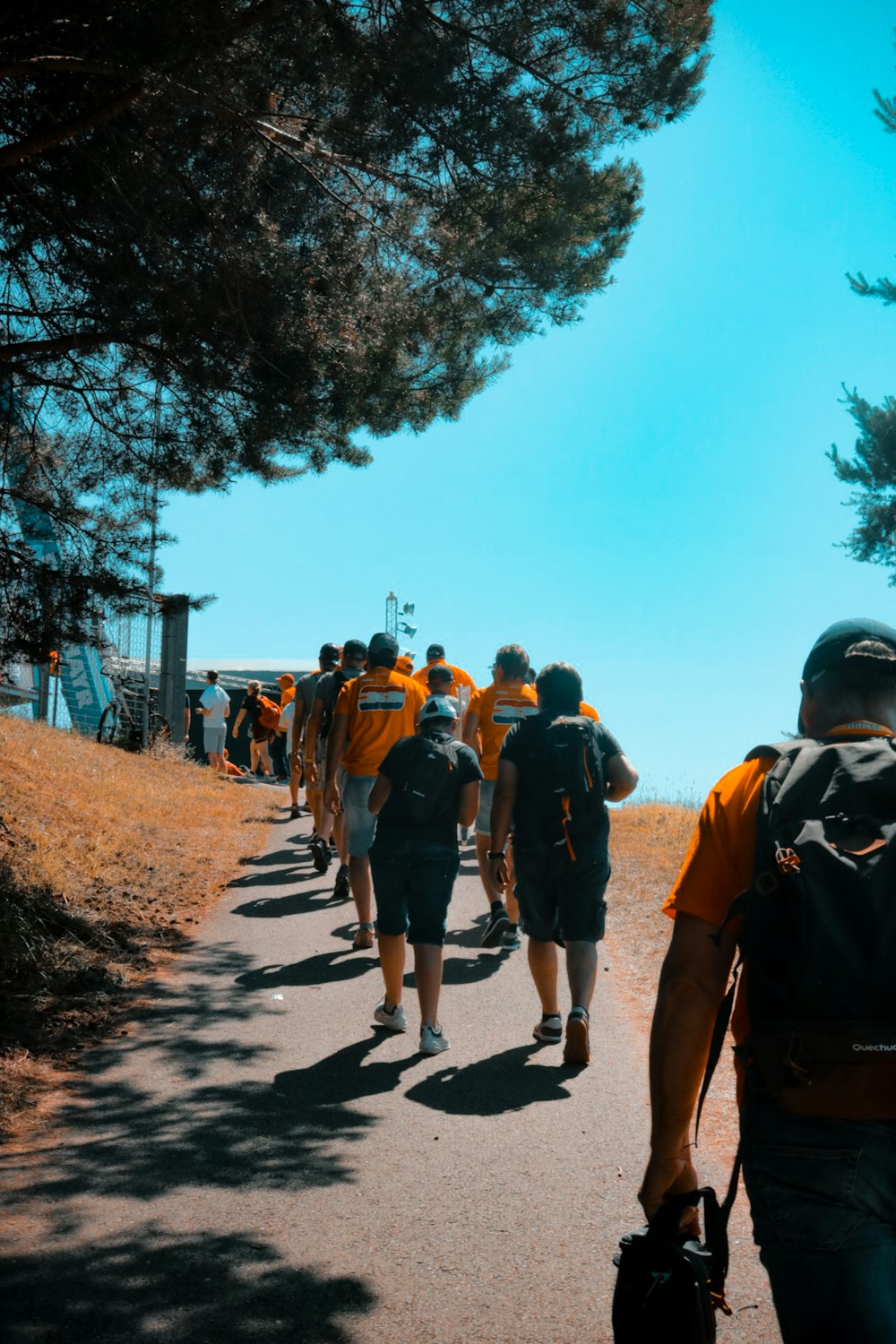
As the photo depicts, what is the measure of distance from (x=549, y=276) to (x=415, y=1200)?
6.30 m

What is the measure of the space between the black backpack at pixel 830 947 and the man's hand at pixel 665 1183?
1.05 feet

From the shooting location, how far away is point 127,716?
66.8ft

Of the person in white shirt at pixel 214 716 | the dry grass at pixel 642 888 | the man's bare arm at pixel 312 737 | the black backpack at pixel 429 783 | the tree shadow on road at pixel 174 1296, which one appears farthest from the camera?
the person in white shirt at pixel 214 716

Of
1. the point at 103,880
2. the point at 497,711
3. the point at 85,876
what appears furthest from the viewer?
the point at 497,711

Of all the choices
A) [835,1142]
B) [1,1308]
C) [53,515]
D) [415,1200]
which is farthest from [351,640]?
[835,1142]

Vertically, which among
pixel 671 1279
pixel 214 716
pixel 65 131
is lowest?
pixel 671 1279

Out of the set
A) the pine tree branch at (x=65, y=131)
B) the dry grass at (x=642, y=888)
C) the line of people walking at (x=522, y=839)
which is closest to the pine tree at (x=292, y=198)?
the pine tree branch at (x=65, y=131)

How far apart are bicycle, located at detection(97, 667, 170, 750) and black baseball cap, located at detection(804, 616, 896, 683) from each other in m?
17.7

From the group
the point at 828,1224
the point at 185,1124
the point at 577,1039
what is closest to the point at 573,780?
the point at 577,1039

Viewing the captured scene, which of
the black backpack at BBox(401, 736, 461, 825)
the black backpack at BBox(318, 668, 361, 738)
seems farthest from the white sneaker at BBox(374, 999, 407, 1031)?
the black backpack at BBox(318, 668, 361, 738)

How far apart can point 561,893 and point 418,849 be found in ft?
2.72

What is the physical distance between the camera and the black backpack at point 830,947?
199 centimetres

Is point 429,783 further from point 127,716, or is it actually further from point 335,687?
point 127,716

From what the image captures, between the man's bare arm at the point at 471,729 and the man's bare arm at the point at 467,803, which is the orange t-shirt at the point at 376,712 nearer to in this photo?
the man's bare arm at the point at 471,729
